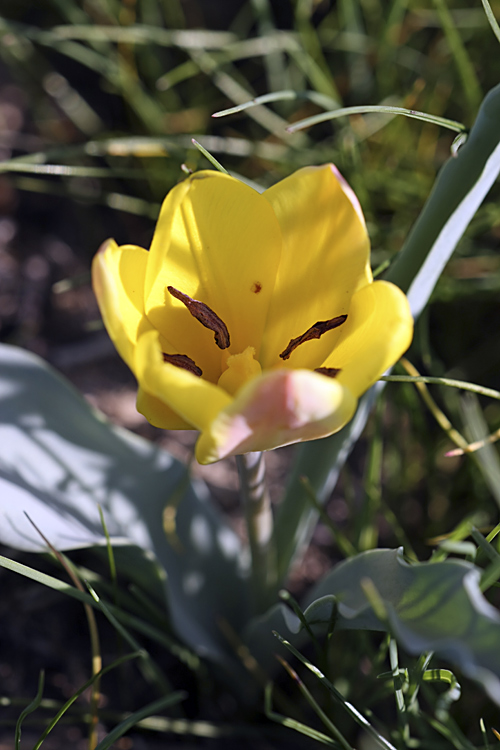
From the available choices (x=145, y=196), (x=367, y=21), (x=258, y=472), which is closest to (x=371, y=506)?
(x=258, y=472)

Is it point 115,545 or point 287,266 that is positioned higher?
point 287,266

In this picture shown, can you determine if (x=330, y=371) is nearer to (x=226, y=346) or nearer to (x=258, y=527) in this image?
(x=226, y=346)

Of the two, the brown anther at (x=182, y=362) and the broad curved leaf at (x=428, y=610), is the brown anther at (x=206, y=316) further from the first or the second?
the broad curved leaf at (x=428, y=610)

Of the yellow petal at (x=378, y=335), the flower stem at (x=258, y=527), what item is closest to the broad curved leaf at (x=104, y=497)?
the flower stem at (x=258, y=527)

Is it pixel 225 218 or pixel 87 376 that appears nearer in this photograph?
pixel 225 218

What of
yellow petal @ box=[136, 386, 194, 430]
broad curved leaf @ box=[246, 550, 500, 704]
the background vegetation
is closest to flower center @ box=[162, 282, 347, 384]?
yellow petal @ box=[136, 386, 194, 430]

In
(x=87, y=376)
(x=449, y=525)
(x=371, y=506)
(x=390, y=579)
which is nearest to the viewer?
(x=390, y=579)

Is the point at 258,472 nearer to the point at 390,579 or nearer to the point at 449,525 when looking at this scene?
the point at 390,579

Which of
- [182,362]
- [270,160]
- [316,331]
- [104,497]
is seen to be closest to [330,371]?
[316,331]
